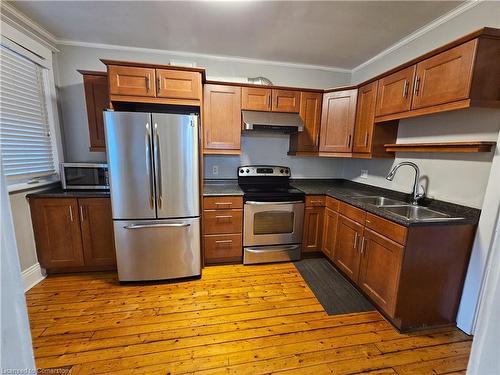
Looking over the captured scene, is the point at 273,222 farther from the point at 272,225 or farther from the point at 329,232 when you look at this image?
the point at 329,232

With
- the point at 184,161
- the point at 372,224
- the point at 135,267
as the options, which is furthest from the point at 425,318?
the point at 135,267

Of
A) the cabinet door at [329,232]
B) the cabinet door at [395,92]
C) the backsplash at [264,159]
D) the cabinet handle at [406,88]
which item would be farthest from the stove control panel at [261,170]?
the cabinet handle at [406,88]

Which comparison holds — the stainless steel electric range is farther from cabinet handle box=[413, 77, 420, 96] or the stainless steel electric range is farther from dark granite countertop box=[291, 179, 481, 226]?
cabinet handle box=[413, 77, 420, 96]

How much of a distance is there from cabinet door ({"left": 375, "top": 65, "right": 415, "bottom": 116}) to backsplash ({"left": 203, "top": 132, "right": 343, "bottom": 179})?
4.01 feet

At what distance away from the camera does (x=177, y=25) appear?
2.23 metres

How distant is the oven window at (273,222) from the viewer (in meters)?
2.71

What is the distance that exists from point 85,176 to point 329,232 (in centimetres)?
297

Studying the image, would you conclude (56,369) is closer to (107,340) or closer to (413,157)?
(107,340)

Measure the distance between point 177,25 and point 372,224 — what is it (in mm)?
2738

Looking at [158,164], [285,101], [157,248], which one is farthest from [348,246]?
[158,164]

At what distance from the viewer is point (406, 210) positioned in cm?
219

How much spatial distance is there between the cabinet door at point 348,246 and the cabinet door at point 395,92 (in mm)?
1201

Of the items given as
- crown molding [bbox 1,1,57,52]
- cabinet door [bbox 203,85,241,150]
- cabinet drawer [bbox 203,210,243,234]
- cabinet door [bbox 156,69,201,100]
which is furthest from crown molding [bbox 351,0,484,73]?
crown molding [bbox 1,1,57,52]

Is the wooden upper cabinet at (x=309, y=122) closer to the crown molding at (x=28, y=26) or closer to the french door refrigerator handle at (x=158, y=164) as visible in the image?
the french door refrigerator handle at (x=158, y=164)
